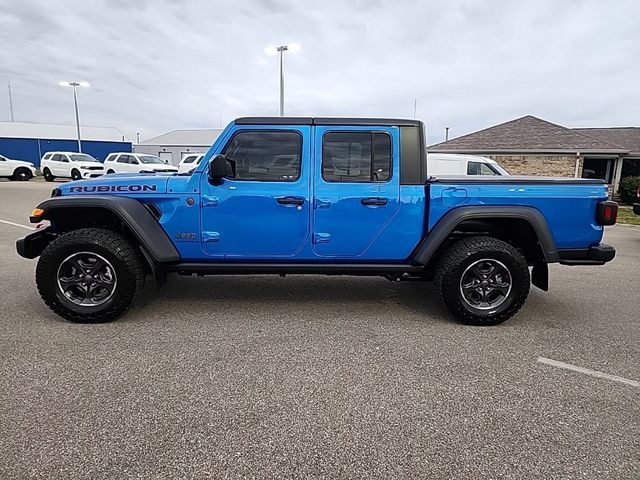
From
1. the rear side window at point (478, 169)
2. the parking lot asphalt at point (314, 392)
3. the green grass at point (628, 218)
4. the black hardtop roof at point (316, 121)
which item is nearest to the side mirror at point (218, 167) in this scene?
the black hardtop roof at point (316, 121)

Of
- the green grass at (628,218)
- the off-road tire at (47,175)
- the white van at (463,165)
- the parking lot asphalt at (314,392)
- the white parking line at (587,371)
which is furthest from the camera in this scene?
the off-road tire at (47,175)

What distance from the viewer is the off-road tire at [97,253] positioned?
3760mm

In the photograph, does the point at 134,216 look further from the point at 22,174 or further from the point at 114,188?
the point at 22,174

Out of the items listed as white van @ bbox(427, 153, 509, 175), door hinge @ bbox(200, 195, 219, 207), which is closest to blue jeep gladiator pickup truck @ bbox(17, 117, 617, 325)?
door hinge @ bbox(200, 195, 219, 207)

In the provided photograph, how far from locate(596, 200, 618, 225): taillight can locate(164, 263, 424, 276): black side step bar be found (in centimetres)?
165

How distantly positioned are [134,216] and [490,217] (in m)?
3.15

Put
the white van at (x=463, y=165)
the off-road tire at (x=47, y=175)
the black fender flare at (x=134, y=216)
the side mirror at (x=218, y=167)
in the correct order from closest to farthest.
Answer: the side mirror at (x=218, y=167), the black fender flare at (x=134, y=216), the white van at (x=463, y=165), the off-road tire at (x=47, y=175)

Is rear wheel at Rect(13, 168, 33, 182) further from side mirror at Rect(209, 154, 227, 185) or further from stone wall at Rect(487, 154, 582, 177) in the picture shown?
side mirror at Rect(209, 154, 227, 185)

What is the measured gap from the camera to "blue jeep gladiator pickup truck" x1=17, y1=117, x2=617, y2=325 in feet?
12.6

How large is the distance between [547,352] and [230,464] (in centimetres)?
262

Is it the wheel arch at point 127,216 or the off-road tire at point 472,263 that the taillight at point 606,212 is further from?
the wheel arch at point 127,216

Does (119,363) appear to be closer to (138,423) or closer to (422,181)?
(138,423)

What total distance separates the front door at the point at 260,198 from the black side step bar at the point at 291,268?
0.30 feet

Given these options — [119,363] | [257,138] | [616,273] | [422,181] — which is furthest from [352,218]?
[616,273]
